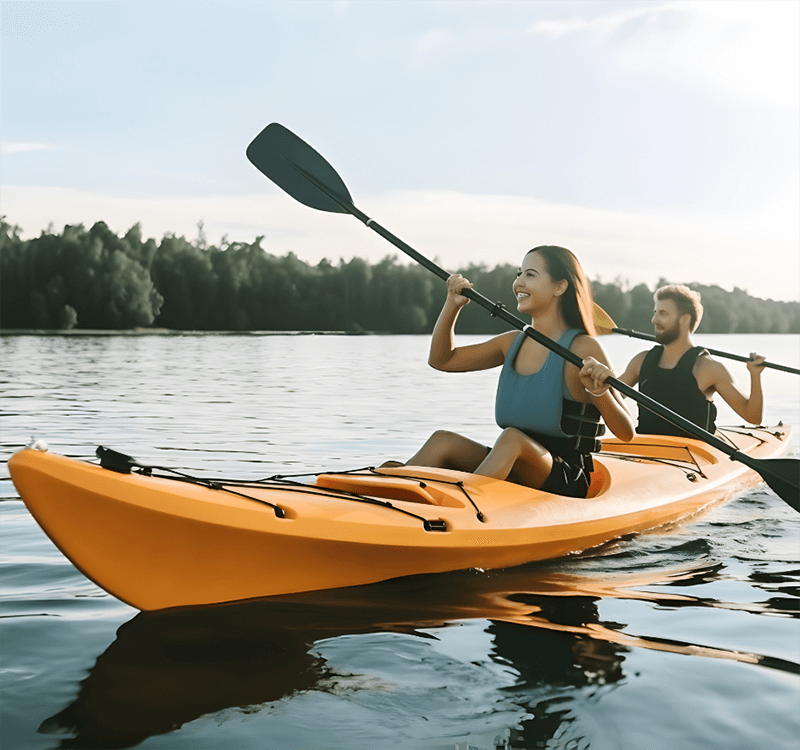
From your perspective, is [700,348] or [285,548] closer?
[285,548]

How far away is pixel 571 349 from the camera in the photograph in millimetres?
3785

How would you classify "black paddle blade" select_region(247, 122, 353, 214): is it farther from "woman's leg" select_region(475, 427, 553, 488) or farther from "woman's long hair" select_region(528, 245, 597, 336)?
"woman's leg" select_region(475, 427, 553, 488)

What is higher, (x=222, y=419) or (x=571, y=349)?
(x=571, y=349)

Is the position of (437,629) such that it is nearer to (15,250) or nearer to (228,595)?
(228,595)

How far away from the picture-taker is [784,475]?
402cm

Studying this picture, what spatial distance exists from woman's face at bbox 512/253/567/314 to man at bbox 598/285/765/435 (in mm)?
1864

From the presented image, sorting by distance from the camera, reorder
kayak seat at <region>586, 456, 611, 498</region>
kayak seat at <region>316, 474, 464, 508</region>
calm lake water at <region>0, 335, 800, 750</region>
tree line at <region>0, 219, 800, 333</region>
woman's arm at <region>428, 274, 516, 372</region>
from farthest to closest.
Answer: tree line at <region>0, 219, 800, 333</region>, kayak seat at <region>586, 456, 611, 498</region>, woman's arm at <region>428, 274, 516, 372</region>, kayak seat at <region>316, 474, 464, 508</region>, calm lake water at <region>0, 335, 800, 750</region>

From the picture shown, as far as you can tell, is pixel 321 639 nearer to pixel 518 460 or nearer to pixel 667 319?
pixel 518 460

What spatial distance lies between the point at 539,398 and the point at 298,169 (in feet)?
5.94

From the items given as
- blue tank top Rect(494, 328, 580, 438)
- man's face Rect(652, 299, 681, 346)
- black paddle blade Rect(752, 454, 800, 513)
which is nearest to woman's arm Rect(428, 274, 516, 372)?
blue tank top Rect(494, 328, 580, 438)

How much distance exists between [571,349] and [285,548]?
59.9 inches

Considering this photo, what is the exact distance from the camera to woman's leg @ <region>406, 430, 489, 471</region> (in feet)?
12.9

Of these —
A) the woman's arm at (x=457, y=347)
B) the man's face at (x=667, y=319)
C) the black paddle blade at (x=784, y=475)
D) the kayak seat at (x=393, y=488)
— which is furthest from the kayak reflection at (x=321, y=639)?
the man's face at (x=667, y=319)

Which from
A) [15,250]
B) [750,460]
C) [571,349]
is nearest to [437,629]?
[571,349]
